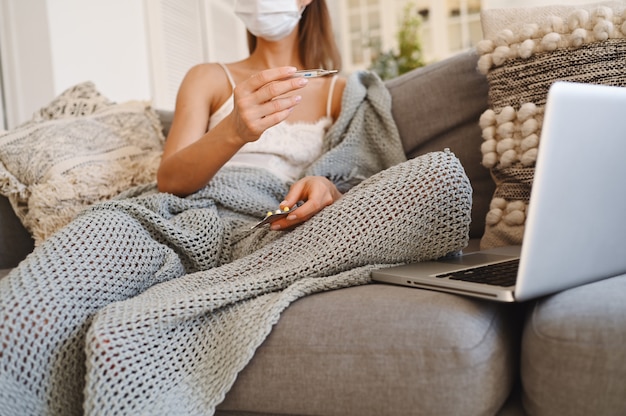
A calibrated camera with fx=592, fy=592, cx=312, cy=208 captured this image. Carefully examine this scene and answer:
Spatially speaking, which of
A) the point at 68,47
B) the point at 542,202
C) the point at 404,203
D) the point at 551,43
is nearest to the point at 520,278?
the point at 542,202

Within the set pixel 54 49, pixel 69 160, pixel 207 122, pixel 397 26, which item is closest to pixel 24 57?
pixel 54 49

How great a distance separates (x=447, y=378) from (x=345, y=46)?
4.39 meters

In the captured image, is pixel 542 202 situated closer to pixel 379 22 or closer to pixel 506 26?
pixel 506 26

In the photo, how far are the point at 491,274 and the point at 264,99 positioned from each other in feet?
1.34

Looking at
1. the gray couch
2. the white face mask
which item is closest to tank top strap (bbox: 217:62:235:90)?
the white face mask

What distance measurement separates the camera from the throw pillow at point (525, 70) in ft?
3.23

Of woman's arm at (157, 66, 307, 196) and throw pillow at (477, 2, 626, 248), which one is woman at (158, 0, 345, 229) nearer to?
woman's arm at (157, 66, 307, 196)

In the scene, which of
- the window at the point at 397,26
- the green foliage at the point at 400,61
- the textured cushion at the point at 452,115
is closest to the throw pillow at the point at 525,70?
the textured cushion at the point at 452,115

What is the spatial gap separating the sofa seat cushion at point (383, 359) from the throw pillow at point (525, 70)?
16.3 inches

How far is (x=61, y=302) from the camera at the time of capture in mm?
692

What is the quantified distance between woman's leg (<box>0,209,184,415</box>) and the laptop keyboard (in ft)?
1.38

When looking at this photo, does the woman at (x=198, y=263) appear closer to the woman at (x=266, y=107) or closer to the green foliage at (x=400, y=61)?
the woman at (x=266, y=107)

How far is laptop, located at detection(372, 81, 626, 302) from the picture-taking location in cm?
55

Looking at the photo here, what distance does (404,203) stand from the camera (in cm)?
80
